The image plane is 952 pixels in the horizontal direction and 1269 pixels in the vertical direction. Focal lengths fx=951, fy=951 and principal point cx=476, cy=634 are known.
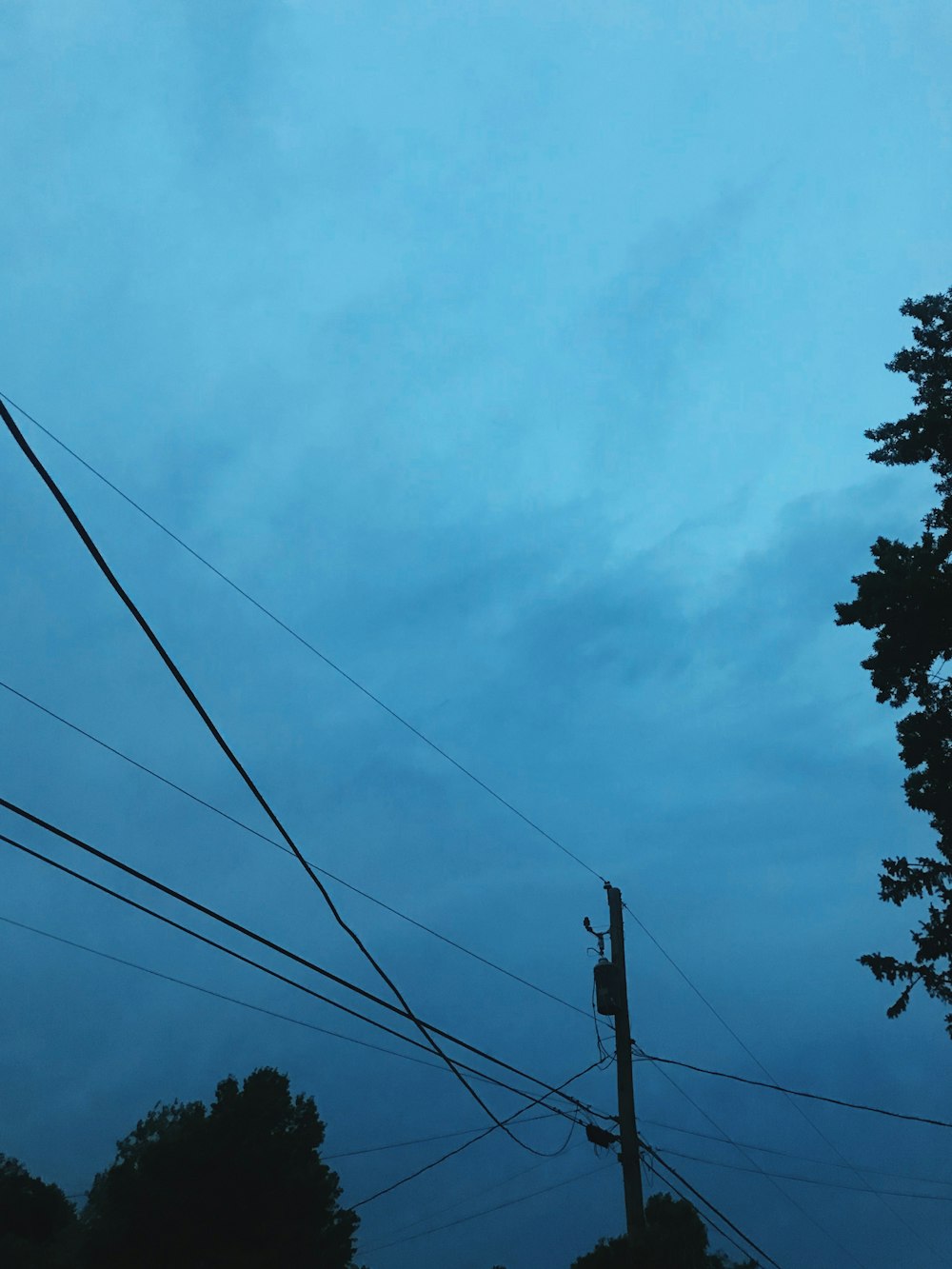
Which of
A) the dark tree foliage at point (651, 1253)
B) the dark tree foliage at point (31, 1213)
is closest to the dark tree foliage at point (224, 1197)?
the dark tree foliage at point (31, 1213)

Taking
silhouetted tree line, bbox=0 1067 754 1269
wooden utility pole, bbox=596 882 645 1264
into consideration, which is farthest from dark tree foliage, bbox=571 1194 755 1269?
silhouetted tree line, bbox=0 1067 754 1269

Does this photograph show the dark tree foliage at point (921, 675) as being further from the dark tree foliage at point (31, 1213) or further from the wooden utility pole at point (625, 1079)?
the dark tree foliage at point (31, 1213)

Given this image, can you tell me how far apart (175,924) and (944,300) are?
78.2ft

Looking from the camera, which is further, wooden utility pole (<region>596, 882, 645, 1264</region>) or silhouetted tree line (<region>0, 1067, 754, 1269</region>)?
silhouetted tree line (<region>0, 1067, 754, 1269</region>)

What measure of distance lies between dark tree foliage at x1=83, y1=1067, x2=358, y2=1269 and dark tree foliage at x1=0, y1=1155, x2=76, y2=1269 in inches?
304

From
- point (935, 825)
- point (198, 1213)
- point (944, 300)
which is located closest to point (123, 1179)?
point (198, 1213)

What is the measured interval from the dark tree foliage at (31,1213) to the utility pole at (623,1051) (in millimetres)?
21653

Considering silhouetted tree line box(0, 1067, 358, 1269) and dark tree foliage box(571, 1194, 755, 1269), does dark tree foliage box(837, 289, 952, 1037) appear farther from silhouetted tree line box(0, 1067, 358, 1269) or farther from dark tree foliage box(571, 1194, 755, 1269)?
silhouetted tree line box(0, 1067, 358, 1269)

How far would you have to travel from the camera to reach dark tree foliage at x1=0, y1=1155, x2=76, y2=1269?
30.1 metres

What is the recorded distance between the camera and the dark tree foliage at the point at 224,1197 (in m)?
21.7

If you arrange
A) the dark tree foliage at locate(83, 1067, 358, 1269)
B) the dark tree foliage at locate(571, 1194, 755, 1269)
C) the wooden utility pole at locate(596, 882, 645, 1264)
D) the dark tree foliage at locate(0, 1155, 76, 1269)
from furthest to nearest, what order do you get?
the dark tree foliage at locate(0, 1155, 76, 1269) < the dark tree foliage at locate(83, 1067, 358, 1269) < the wooden utility pole at locate(596, 882, 645, 1264) < the dark tree foliage at locate(571, 1194, 755, 1269)

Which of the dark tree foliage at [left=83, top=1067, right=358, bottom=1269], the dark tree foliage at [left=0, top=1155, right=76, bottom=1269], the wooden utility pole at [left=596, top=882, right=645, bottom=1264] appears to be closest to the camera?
the wooden utility pole at [left=596, top=882, right=645, bottom=1264]

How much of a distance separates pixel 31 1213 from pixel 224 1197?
14.9 m

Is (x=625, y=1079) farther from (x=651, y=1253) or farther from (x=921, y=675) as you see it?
(x=921, y=675)
